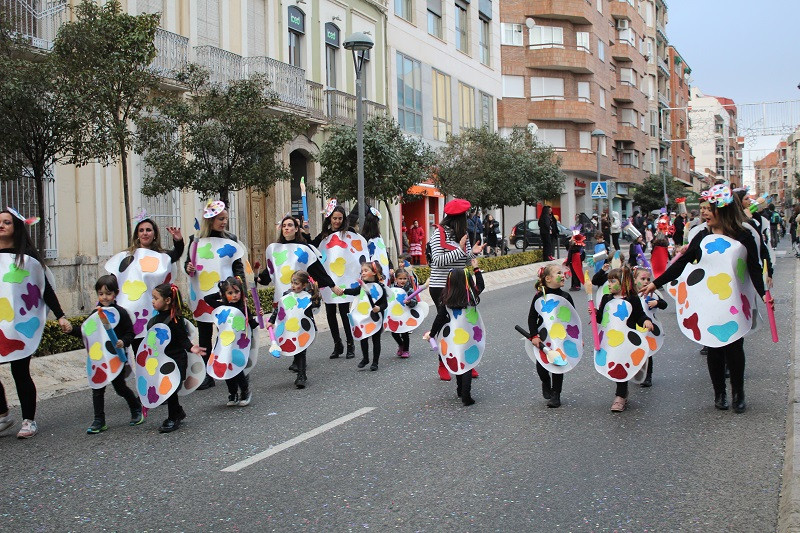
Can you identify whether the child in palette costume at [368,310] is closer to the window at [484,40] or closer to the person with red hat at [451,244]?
the person with red hat at [451,244]

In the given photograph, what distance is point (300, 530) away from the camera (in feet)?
16.3

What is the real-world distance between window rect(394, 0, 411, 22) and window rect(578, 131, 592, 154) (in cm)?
2547

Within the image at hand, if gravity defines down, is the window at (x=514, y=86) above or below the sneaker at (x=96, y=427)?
above

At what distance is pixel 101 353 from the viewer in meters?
7.64

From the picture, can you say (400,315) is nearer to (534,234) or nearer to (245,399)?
(245,399)

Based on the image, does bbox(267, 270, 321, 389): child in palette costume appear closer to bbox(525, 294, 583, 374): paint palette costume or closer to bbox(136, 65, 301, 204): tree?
Answer: bbox(525, 294, 583, 374): paint palette costume

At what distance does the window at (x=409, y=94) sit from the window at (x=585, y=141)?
24.9m

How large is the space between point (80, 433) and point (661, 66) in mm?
85956

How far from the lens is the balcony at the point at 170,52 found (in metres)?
20.1

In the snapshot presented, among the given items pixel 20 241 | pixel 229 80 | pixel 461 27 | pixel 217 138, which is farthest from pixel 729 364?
pixel 461 27

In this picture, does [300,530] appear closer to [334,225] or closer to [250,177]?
[334,225]

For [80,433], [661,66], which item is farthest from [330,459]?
[661,66]

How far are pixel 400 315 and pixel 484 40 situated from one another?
3402cm

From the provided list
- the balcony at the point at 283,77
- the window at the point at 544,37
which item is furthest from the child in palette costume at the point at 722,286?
the window at the point at 544,37
